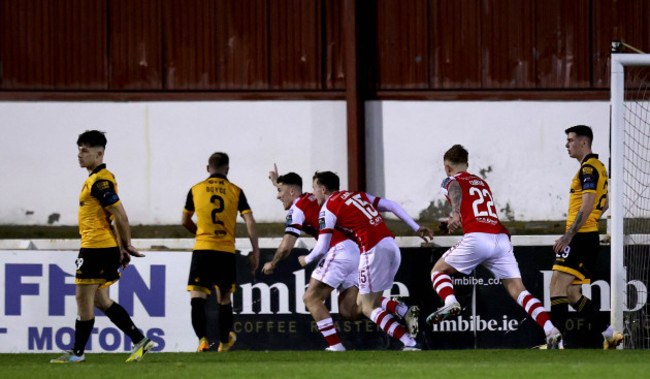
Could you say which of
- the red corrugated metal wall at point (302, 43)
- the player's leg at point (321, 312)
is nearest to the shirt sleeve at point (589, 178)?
the player's leg at point (321, 312)

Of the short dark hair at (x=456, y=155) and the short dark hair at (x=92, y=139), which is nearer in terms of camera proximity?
the short dark hair at (x=92, y=139)

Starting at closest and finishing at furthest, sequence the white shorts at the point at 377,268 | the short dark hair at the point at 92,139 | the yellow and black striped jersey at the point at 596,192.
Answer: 1. the short dark hair at the point at 92,139
2. the yellow and black striped jersey at the point at 596,192
3. the white shorts at the point at 377,268

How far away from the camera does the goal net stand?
365 inches

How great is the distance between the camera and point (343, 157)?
13.8m

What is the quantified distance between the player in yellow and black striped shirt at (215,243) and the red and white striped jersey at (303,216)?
0.41 meters

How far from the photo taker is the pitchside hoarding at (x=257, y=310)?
10.5m

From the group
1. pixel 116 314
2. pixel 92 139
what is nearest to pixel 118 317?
pixel 116 314

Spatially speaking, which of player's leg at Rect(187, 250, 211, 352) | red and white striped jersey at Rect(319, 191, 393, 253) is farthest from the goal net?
player's leg at Rect(187, 250, 211, 352)

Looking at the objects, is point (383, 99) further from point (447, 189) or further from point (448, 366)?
point (448, 366)

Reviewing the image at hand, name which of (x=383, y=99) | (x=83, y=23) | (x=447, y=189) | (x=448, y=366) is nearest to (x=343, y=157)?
(x=383, y=99)

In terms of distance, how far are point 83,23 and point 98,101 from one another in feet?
3.38

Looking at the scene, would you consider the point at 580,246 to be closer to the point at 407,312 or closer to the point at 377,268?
the point at 407,312

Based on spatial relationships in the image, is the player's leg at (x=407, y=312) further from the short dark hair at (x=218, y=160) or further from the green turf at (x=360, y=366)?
the short dark hair at (x=218, y=160)

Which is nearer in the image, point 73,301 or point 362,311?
point 362,311
